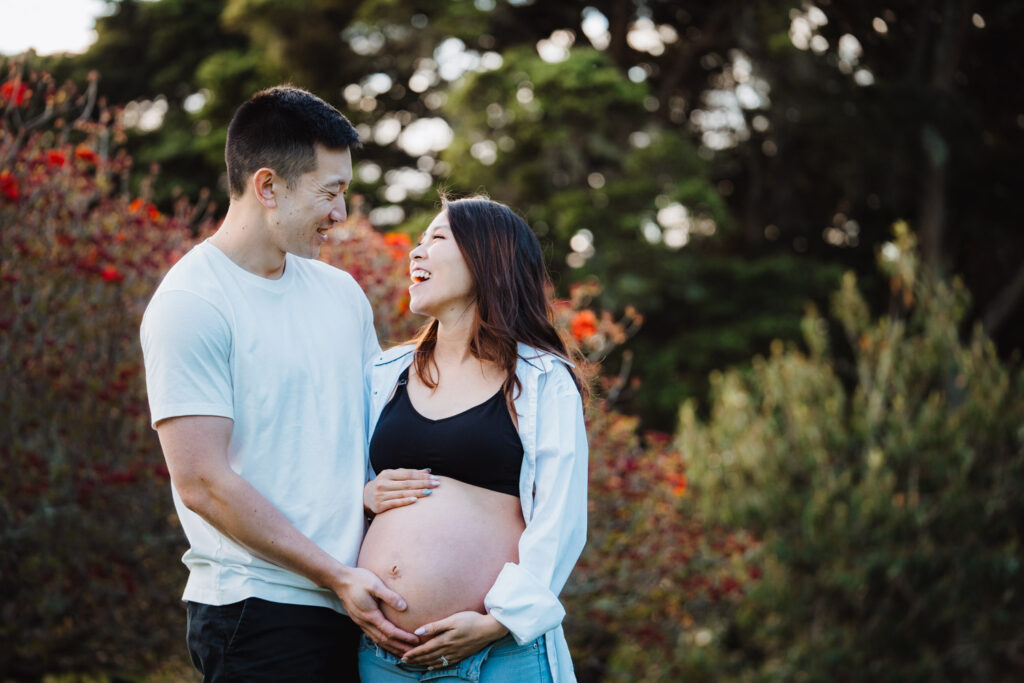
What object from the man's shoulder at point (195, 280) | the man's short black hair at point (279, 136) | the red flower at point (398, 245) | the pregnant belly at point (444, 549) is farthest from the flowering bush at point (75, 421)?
the pregnant belly at point (444, 549)

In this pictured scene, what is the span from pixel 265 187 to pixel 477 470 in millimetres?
854

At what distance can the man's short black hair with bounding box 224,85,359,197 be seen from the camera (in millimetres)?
2326

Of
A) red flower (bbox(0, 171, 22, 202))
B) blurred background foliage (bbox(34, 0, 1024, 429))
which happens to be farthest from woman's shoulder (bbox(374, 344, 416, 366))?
blurred background foliage (bbox(34, 0, 1024, 429))

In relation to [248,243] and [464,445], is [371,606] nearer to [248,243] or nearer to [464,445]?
[464,445]

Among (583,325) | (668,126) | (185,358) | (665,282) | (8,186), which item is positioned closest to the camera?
(185,358)

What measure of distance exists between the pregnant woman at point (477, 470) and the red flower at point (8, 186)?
95.9 inches

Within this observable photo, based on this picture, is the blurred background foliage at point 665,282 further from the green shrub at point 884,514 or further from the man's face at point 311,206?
the man's face at point 311,206

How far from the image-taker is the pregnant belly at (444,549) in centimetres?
228

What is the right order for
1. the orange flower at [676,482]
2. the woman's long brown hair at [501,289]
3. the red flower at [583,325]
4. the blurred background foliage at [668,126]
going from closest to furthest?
the woman's long brown hair at [501,289] → the red flower at [583,325] → the orange flower at [676,482] → the blurred background foliage at [668,126]

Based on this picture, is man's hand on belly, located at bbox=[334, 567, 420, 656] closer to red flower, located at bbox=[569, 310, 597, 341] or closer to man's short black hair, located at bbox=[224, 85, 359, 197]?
man's short black hair, located at bbox=[224, 85, 359, 197]

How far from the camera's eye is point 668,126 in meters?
14.2

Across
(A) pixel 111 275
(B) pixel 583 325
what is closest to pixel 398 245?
(B) pixel 583 325

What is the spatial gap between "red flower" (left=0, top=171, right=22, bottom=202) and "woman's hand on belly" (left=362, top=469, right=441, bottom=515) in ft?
8.73

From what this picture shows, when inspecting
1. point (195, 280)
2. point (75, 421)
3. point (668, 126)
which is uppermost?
point (195, 280)
